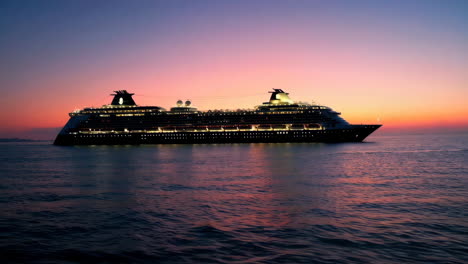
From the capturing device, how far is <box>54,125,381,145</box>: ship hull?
10225 cm

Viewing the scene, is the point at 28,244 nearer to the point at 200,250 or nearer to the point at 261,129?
the point at 200,250

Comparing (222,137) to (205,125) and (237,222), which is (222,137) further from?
(237,222)

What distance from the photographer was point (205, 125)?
4437 inches

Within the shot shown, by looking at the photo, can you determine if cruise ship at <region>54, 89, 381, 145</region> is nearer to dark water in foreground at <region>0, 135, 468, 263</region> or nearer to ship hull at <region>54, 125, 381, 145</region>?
ship hull at <region>54, 125, 381, 145</region>

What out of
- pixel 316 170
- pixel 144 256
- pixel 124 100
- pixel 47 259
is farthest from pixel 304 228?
pixel 124 100

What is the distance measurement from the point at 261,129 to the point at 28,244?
95775 mm

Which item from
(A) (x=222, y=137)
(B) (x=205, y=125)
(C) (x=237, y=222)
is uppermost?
(B) (x=205, y=125)

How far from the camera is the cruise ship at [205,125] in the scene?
4063 inches

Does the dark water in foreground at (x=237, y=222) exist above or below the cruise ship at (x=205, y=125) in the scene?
below

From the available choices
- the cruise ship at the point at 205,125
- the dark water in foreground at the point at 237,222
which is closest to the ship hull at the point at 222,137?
the cruise ship at the point at 205,125

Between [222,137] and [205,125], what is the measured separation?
749 centimetres

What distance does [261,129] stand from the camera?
352 ft

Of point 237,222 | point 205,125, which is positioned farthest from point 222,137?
point 237,222

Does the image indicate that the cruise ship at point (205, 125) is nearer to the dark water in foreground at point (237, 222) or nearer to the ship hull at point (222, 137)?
the ship hull at point (222, 137)
